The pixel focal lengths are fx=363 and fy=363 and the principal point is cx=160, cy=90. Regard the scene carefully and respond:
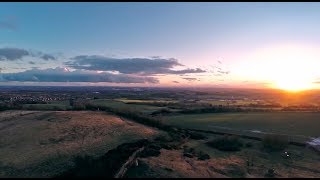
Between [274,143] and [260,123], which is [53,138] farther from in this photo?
[260,123]

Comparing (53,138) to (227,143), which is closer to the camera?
(53,138)

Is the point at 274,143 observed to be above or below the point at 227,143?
above

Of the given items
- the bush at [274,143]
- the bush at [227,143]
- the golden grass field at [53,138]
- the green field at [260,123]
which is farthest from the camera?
the green field at [260,123]

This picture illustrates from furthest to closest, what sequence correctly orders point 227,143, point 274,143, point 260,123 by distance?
point 260,123 < point 227,143 < point 274,143

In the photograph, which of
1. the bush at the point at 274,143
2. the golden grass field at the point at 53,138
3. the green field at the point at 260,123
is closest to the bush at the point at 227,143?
the bush at the point at 274,143

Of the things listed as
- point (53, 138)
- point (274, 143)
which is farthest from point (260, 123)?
point (53, 138)

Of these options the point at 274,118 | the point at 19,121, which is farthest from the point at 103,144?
the point at 274,118

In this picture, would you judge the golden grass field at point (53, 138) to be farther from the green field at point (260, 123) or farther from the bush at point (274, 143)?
the bush at point (274, 143)
